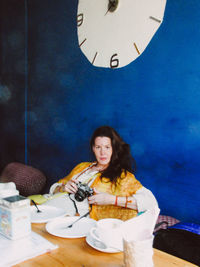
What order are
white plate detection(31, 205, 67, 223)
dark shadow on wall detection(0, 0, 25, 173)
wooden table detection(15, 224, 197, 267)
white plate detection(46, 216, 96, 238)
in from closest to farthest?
wooden table detection(15, 224, 197, 267) → white plate detection(46, 216, 96, 238) → white plate detection(31, 205, 67, 223) → dark shadow on wall detection(0, 0, 25, 173)

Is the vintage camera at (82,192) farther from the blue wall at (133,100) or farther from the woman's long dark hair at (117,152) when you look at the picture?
the blue wall at (133,100)

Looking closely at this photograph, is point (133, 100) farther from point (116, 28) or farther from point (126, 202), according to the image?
point (126, 202)

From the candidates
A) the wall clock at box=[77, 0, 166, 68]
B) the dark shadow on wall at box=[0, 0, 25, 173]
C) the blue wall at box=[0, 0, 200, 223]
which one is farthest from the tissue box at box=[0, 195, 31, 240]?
the dark shadow on wall at box=[0, 0, 25, 173]

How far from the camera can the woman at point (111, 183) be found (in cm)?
176

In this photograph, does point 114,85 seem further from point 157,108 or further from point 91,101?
point 157,108

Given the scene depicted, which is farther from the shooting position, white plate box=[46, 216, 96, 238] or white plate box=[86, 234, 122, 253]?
white plate box=[46, 216, 96, 238]

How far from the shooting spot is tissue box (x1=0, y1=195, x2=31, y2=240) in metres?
1.02

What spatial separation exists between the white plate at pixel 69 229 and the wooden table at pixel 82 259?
0.19ft

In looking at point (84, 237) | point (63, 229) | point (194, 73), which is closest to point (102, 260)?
point (84, 237)

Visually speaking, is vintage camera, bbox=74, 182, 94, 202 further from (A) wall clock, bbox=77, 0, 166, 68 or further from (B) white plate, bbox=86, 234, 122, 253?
(A) wall clock, bbox=77, 0, 166, 68

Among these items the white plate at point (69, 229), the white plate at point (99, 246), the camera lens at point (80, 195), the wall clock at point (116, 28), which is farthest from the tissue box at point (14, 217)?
the wall clock at point (116, 28)

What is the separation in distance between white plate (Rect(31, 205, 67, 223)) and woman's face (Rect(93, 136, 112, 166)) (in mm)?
665

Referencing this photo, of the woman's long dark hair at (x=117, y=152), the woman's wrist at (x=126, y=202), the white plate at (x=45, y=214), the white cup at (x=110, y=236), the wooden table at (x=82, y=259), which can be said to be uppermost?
the woman's long dark hair at (x=117, y=152)

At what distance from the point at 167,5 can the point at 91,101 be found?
3.43 ft
